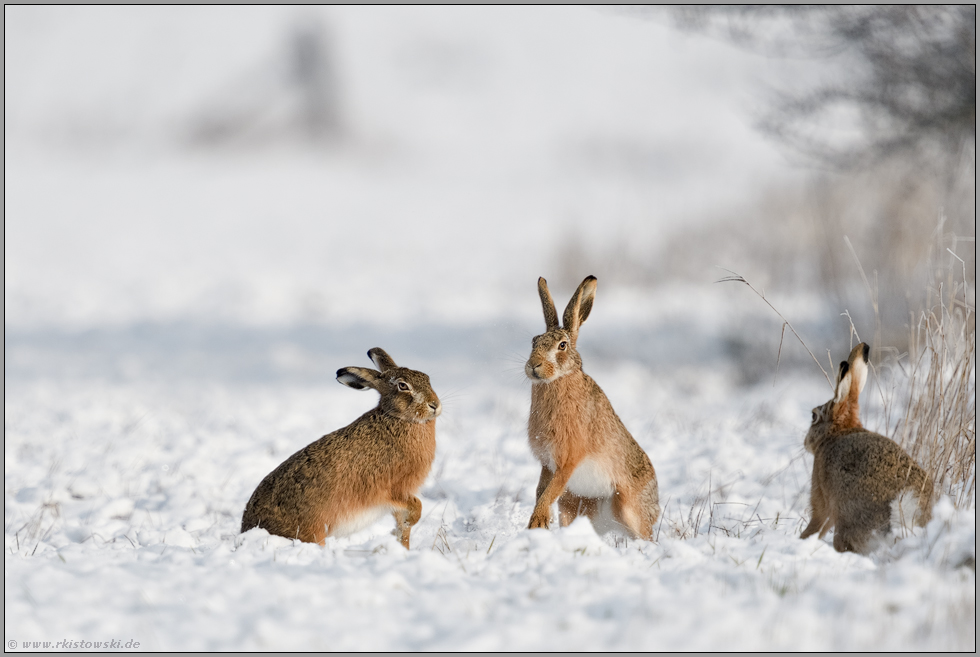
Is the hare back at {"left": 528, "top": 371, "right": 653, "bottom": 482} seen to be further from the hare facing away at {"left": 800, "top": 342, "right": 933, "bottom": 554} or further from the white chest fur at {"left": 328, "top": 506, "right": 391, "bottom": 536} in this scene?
the hare facing away at {"left": 800, "top": 342, "right": 933, "bottom": 554}

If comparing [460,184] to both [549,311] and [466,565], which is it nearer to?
[549,311]

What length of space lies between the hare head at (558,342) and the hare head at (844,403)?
1.31m

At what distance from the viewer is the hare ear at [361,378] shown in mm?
4945

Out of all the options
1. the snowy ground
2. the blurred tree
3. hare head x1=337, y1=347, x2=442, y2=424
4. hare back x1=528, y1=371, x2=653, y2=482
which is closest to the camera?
the snowy ground

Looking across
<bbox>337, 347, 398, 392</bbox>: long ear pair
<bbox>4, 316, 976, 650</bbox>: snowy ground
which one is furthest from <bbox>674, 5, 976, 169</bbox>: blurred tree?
<bbox>337, 347, 398, 392</bbox>: long ear pair

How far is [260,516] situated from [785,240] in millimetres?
13390

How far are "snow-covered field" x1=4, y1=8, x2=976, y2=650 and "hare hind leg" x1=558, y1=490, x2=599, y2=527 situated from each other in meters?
0.34

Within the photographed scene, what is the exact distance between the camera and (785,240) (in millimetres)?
16031

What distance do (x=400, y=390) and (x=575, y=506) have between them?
124cm

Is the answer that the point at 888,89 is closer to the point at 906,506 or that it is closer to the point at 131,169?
the point at 906,506

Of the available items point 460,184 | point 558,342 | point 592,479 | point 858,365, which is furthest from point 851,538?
point 460,184

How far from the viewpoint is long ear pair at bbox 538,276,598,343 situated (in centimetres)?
487

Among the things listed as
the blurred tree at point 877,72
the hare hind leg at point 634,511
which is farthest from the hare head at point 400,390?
the blurred tree at point 877,72

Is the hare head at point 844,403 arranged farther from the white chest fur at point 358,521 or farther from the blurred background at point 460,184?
the white chest fur at point 358,521
